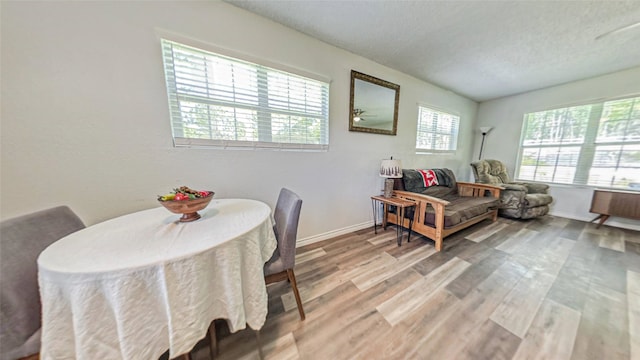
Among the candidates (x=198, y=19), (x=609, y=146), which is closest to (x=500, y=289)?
(x=198, y=19)

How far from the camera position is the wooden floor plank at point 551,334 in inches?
40.9

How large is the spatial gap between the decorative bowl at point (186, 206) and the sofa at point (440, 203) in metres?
2.21

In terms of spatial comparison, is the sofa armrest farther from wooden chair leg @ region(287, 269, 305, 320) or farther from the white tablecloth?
the white tablecloth

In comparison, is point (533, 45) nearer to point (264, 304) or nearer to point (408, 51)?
point (408, 51)

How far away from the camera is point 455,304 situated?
1.38m

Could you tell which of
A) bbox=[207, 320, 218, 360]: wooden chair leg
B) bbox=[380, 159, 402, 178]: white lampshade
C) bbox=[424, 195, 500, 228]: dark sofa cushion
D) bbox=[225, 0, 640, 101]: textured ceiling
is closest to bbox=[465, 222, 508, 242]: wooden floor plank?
bbox=[424, 195, 500, 228]: dark sofa cushion

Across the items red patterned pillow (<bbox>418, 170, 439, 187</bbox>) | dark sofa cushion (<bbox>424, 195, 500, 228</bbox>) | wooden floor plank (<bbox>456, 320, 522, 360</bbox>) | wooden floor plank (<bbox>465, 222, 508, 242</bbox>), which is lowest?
wooden floor plank (<bbox>456, 320, 522, 360</bbox>)

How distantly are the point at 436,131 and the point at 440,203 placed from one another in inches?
76.1

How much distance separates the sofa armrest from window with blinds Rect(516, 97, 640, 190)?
1467 millimetres

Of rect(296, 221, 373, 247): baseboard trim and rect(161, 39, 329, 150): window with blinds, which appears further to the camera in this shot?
rect(296, 221, 373, 247): baseboard trim

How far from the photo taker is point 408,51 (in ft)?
7.26

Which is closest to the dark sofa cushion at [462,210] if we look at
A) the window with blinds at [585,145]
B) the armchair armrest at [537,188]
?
the armchair armrest at [537,188]

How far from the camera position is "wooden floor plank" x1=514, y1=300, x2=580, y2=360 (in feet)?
3.41

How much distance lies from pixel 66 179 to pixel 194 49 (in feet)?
4.20
